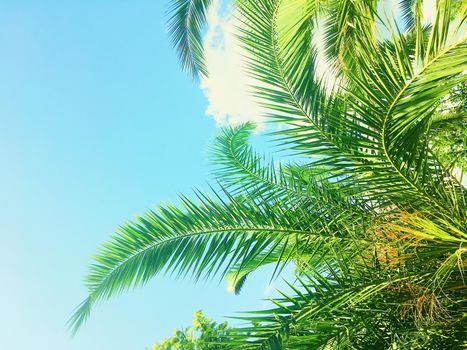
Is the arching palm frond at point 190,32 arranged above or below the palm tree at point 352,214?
above

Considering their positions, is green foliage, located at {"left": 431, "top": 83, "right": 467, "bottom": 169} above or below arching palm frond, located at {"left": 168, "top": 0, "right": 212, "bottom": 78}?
below

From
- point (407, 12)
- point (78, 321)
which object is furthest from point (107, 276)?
point (407, 12)

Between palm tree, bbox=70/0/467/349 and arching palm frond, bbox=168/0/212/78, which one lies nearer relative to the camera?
palm tree, bbox=70/0/467/349

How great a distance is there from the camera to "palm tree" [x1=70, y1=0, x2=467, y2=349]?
2.18m

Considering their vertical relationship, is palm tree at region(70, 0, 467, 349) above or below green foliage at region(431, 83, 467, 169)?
below

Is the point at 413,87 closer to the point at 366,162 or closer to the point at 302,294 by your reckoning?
the point at 366,162

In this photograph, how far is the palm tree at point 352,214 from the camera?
2178mm

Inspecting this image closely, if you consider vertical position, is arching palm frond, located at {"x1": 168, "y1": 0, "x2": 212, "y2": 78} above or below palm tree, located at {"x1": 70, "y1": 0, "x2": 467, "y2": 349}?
above

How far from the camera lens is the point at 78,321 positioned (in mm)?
3307

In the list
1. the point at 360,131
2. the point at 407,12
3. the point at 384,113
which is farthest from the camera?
the point at 407,12

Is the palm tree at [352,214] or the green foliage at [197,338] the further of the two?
the green foliage at [197,338]

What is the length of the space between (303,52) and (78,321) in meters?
2.54

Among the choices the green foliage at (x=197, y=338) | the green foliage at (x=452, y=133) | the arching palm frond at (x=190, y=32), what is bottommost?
the green foliage at (x=197, y=338)

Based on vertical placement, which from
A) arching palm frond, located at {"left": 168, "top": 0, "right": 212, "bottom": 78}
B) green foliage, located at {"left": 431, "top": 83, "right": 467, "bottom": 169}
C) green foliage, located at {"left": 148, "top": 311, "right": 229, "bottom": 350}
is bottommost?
green foliage, located at {"left": 148, "top": 311, "right": 229, "bottom": 350}
